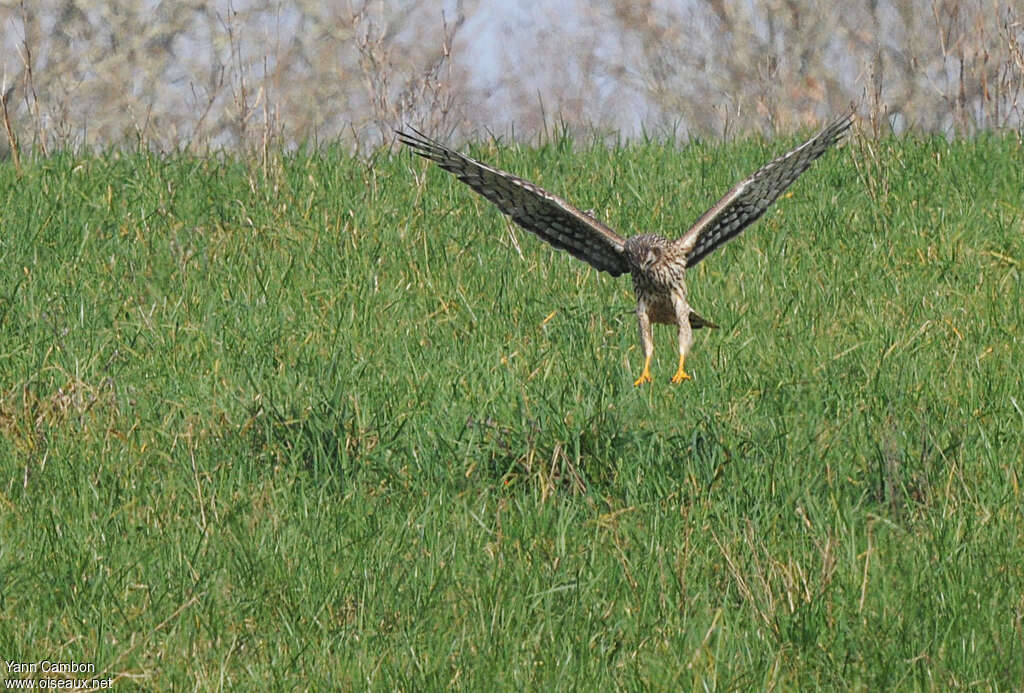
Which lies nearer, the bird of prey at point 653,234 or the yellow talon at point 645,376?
the yellow talon at point 645,376

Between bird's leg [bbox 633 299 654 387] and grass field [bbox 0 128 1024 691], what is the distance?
0.10 meters

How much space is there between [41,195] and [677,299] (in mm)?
3807

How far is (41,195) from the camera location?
25.7 feet

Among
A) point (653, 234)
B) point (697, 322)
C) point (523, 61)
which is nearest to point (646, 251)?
point (653, 234)

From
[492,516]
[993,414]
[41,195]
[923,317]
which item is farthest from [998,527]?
[41,195]

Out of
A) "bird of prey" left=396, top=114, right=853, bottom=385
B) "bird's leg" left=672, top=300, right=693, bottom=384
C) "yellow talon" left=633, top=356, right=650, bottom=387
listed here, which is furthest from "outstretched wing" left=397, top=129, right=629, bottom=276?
"yellow talon" left=633, top=356, right=650, bottom=387

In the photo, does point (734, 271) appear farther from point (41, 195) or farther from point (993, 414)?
point (41, 195)

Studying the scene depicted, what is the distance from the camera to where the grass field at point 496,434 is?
385cm

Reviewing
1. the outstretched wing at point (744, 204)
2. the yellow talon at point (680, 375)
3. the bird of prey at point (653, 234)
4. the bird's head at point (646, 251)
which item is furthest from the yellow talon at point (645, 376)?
the outstretched wing at point (744, 204)

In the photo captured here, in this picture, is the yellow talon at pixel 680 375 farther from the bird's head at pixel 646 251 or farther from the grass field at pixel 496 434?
the bird's head at pixel 646 251

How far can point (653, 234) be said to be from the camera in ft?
19.9

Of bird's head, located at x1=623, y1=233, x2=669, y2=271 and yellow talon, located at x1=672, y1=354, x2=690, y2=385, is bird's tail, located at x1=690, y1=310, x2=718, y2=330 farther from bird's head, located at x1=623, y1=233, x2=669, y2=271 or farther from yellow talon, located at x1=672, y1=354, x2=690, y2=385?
bird's head, located at x1=623, y1=233, x2=669, y2=271

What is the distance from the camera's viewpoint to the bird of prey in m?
5.77

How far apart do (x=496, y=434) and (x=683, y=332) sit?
1.02 meters
